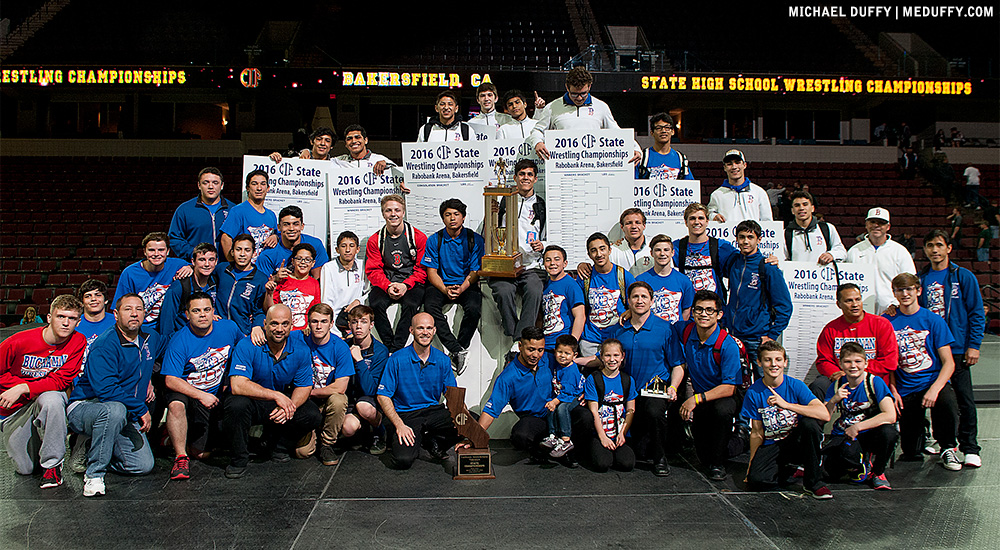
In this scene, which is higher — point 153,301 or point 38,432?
point 153,301

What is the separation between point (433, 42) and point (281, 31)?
5299mm

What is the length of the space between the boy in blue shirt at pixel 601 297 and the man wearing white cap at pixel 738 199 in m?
1.57

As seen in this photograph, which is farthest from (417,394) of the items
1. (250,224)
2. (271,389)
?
(250,224)

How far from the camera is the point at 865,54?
2416 cm

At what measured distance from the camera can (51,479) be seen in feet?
16.7

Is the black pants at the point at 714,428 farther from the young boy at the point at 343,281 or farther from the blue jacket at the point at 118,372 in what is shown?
the blue jacket at the point at 118,372

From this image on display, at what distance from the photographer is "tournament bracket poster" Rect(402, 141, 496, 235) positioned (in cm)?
684

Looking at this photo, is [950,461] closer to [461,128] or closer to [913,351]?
[913,351]

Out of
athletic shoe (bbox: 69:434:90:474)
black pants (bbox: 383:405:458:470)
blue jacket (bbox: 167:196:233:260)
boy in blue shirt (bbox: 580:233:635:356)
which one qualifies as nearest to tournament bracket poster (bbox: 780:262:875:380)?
boy in blue shirt (bbox: 580:233:635:356)

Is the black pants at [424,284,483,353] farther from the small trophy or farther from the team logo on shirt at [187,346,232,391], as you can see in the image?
the team logo on shirt at [187,346,232,391]

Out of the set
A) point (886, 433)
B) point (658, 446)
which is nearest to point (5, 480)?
point (658, 446)

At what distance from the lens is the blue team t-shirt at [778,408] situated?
16.6 feet

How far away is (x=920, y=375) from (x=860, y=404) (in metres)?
0.90

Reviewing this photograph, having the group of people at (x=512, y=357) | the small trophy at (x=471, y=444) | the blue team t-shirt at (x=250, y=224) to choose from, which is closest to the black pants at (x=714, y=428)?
the group of people at (x=512, y=357)
